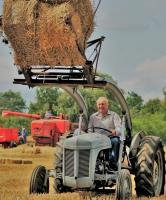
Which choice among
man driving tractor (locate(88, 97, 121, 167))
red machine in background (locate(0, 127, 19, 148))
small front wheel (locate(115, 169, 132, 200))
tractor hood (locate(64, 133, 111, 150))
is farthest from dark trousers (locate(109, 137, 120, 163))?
red machine in background (locate(0, 127, 19, 148))

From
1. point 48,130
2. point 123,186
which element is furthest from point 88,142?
point 48,130

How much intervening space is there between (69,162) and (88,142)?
50 centimetres

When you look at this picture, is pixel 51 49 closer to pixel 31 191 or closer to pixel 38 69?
pixel 38 69

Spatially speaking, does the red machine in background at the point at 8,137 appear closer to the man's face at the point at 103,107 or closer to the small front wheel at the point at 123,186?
the man's face at the point at 103,107

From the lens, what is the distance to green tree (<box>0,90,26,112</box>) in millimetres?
151125

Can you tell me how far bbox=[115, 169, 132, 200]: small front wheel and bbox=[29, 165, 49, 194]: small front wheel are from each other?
1.72 meters

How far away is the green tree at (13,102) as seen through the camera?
5950 inches

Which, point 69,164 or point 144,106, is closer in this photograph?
point 69,164


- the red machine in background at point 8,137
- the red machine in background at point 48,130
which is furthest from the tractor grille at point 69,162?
the red machine in background at point 48,130

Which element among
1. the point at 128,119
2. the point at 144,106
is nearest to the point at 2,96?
the point at 144,106

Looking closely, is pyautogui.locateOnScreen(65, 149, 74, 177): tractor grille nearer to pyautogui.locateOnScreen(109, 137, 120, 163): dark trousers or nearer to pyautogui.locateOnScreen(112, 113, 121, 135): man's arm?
pyautogui.locateOnScreen(109, 137, 120, 163): dark trousers

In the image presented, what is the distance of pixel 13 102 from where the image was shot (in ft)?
500

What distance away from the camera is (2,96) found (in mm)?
158875

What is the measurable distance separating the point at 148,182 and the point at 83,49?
9.26 feet
